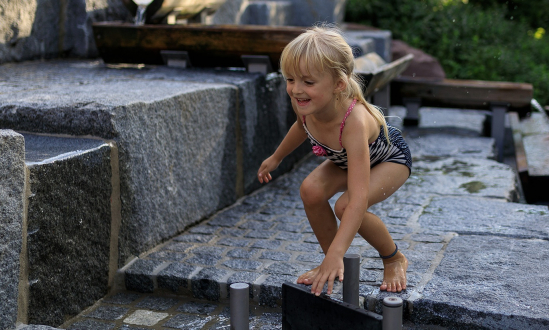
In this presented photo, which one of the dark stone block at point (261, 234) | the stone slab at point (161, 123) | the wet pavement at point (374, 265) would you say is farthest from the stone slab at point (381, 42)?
the dark stone block at point (261, 234)

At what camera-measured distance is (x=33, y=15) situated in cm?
480

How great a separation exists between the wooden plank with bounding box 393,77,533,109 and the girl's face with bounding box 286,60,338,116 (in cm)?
437

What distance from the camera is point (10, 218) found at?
2213 millimetres

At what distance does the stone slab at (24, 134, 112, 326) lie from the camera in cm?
241

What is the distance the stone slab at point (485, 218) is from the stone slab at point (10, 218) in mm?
2171

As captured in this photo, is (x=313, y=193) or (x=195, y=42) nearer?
(x=313, y=193)

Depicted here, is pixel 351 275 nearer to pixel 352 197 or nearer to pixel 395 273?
pixel 352 197

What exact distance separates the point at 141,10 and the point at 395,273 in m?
3.10

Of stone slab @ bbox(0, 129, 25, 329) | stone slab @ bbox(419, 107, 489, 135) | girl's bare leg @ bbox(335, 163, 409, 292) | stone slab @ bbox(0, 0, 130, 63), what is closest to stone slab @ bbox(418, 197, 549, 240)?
girl's bare leg @ bbox(335, 163, 409, 292)

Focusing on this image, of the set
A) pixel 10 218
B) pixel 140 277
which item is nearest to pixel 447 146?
pixel 140 277

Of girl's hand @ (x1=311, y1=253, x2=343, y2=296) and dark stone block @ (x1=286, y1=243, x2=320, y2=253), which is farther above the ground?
girl's hand @ (x1=311, y1=253, x2=343, y2=296)

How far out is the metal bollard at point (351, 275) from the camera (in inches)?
86.0

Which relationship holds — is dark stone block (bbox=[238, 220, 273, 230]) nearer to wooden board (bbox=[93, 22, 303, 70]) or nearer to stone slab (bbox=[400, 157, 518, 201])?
stone slab (bbox=[400, 157, 518, 201])

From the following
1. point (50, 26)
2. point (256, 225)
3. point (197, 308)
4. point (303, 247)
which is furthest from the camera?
point (50, 26)
